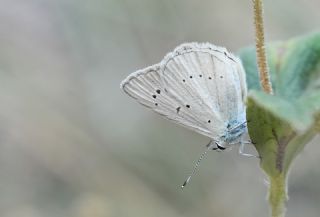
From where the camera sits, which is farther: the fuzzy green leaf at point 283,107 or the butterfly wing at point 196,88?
the butterfly wing at point 196,88

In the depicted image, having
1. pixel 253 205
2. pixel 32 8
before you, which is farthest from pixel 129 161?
pixel 32 8

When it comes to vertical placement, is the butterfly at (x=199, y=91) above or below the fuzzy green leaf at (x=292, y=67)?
below

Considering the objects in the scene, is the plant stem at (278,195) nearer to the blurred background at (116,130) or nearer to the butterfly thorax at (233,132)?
the butterfly thorax at (233,132)

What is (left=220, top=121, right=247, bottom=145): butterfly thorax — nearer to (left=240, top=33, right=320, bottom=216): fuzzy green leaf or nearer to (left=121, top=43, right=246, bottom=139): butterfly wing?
(left=121, top=43, right=246, bottom=139): butterfly wing

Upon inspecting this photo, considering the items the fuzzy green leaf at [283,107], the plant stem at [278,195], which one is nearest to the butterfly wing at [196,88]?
the fuzzy green leaf at [283,107]

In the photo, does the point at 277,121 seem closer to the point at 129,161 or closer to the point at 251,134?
the point at 251,134

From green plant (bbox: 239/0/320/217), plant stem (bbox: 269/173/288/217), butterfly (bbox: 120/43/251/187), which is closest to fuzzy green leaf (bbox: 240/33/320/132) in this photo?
green plant (bbox: 239/0/320/217)
